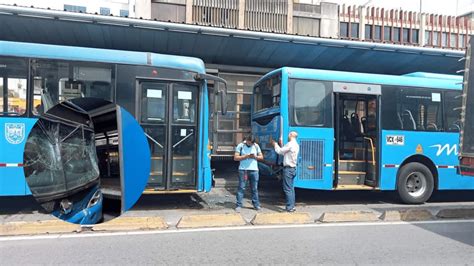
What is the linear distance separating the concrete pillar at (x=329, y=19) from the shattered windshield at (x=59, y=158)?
48066 millimetres

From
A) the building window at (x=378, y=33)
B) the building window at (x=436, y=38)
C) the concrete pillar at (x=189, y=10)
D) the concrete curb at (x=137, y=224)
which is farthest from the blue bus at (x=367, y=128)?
the building window at (x=436, y=38)

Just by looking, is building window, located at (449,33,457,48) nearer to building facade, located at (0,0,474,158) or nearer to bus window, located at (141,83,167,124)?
building facade, located at (0,0,474,158)

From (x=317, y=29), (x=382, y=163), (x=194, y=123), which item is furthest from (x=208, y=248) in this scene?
(x=317, y=29)

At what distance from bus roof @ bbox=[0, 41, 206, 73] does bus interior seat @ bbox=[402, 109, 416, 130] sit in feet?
16.8

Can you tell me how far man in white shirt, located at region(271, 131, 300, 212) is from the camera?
331 inches

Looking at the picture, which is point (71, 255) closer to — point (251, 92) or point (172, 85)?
point (172, 85)

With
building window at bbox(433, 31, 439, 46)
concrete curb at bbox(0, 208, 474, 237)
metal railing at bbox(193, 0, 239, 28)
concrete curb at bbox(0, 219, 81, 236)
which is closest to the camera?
concrete curb at bbox(0, 219, 81, 236)

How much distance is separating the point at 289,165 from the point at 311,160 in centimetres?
88

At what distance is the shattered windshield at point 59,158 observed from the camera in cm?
128

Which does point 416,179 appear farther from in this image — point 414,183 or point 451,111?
point 451,111

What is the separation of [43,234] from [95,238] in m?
0.91

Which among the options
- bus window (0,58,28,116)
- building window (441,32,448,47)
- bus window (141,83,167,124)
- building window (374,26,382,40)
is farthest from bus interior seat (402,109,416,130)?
building window (441,32,448,47)

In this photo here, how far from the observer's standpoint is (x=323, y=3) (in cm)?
4741

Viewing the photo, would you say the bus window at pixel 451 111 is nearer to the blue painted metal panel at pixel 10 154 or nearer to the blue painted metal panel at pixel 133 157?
the blue painted metal panel at pixel 10 154
